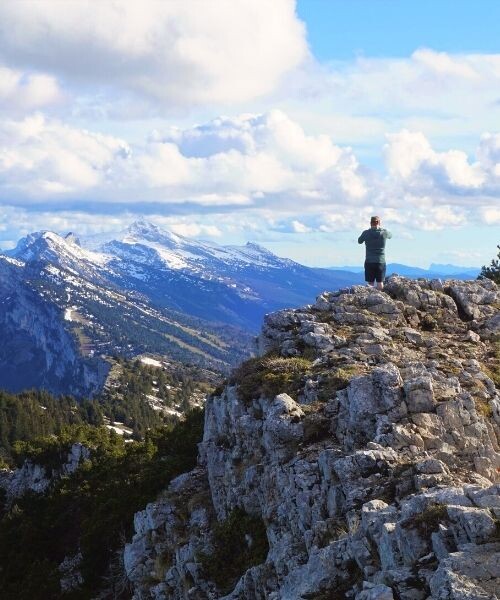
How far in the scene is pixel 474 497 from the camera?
43.6 feet

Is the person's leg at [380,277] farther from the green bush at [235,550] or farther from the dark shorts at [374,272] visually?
the green bush at [235,550]

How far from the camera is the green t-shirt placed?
31.8 meters

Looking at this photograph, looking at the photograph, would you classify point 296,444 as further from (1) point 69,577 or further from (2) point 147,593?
(1) point 69,577

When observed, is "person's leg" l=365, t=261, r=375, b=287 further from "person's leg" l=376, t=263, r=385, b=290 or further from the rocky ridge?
the rocky ridge

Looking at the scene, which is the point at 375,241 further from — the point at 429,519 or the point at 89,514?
the point at 89,514

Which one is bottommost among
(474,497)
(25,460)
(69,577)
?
(25,460)

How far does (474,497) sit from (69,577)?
1255 inches

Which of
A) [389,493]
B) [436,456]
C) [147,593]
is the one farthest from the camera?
[147,593]

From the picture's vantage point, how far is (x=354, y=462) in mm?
17125

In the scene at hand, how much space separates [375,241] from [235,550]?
17504 millimetres

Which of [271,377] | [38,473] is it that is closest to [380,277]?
[271,377]

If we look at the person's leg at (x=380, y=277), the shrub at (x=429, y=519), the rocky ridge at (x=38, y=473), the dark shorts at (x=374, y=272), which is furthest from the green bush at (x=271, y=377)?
the rocky ridge at (x=38, y=473)

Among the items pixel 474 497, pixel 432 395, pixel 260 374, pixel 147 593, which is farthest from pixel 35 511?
pixel 474 497

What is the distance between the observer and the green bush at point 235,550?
20062mm
